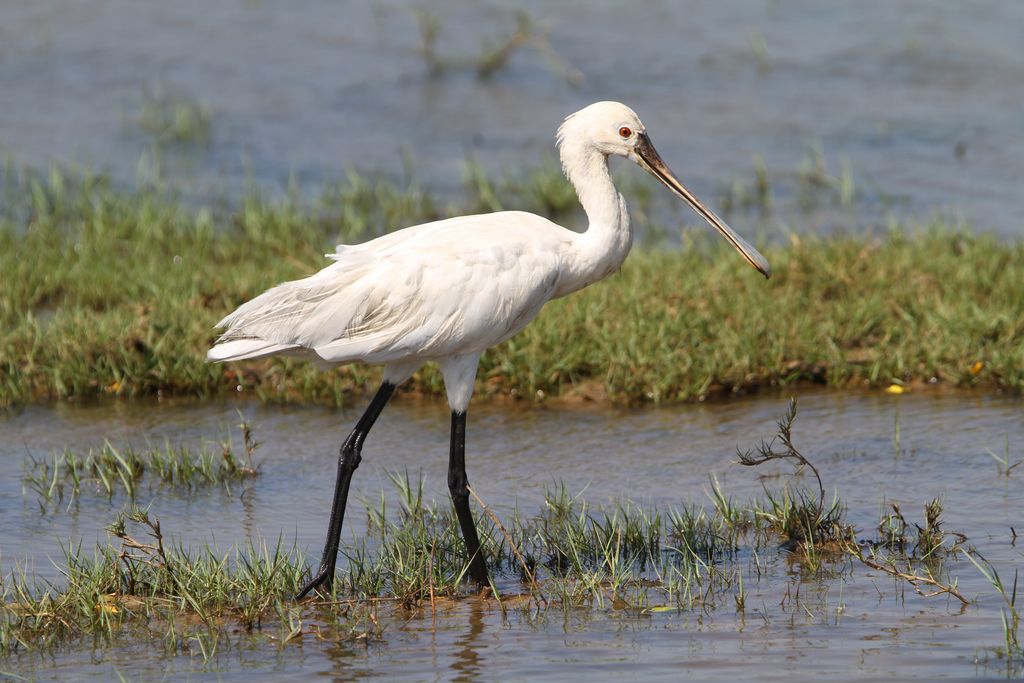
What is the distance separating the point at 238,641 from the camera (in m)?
4.77

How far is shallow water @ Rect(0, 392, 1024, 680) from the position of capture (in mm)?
4582

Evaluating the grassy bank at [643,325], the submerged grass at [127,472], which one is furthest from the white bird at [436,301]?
the grassy bank at [643,325]

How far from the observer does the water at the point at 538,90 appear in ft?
39.8

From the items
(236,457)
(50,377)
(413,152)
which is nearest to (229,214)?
(413,152)

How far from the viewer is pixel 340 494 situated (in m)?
5.50

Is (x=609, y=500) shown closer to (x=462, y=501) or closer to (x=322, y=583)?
(x=462, y=501)

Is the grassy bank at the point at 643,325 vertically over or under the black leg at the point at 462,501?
over

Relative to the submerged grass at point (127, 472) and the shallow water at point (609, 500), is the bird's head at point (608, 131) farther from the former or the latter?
the submerged grass at point (127, 472)

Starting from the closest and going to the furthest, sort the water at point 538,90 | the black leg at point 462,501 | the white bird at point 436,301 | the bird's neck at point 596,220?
the black leg at point 462,501 < the white bird at point 436,301 < the bird's neck at point 596,220 < the water at point 538,90

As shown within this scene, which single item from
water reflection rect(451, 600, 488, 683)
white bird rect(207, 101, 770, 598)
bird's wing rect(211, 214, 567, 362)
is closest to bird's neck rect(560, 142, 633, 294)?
white bird rect(207, 101, 770, 598)

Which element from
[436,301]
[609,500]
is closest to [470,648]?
[436,301]

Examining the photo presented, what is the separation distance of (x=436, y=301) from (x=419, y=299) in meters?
0.06

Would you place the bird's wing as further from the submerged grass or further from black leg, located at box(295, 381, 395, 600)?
the submerged grass

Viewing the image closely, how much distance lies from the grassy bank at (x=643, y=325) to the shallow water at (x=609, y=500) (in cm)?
17
